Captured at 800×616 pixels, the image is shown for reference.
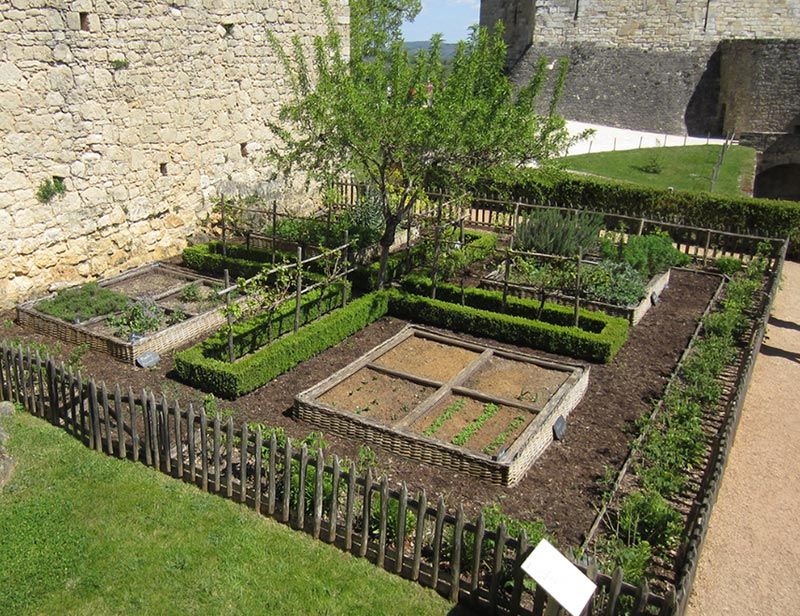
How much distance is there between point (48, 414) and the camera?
8.19 metres

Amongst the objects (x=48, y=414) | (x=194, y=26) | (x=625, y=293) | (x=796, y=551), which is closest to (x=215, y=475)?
(x=48, y=414)

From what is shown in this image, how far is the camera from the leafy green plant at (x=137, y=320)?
400 inches

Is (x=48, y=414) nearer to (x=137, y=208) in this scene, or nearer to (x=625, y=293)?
(x=137, y=208)

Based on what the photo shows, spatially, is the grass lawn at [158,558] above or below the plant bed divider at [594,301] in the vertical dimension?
below

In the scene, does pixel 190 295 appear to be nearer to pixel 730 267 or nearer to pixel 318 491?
pixel 318 491

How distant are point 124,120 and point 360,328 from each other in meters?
5.39

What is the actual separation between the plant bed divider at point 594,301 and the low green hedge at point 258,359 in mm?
2793

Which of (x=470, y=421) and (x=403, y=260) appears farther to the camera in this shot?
(x=403, y=260)

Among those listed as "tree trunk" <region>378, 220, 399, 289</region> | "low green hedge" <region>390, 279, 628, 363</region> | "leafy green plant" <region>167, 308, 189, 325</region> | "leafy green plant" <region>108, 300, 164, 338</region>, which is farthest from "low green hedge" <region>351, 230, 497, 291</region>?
"leafy green plant" <region>108, 300, 164, 338</region>

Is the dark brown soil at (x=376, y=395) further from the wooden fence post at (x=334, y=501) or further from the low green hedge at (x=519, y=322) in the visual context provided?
the low green hedge at (x=519, y=322)

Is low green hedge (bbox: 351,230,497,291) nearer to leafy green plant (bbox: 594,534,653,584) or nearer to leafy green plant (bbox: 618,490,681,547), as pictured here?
leafy green plant (bbox: 618,490,681,547)

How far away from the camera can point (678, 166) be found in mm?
24062

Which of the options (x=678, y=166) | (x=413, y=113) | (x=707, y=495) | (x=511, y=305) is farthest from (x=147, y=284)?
(x=678, y=166)

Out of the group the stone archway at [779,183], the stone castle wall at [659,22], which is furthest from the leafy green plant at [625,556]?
the stone castle wall at [659,22]
